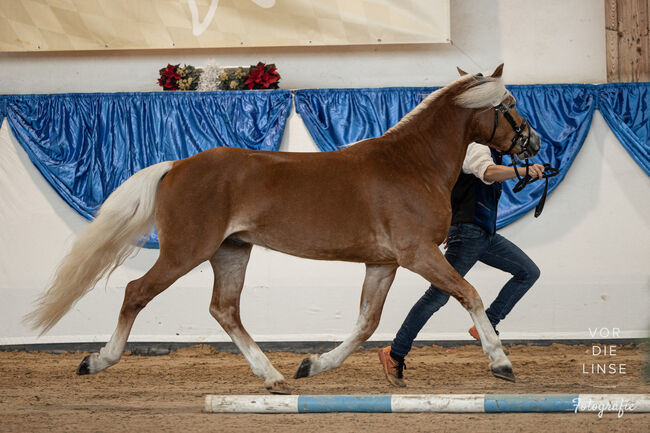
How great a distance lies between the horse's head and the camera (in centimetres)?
394

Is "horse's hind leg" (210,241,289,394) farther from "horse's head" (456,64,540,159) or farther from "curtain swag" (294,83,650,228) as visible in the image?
"curtain swag" (294,83,650,228)

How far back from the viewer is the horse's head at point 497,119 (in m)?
3.94

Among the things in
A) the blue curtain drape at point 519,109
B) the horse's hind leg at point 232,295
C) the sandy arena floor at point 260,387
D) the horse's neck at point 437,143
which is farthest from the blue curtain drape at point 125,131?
the horse's neck at point 437,143

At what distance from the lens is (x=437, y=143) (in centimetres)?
399

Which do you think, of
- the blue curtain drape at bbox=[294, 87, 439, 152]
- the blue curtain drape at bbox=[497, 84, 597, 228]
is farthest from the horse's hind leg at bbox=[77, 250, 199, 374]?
the blue curtain drape at bbox=[497, 84, 597, 228]

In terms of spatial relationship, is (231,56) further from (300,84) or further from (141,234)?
(141,234)

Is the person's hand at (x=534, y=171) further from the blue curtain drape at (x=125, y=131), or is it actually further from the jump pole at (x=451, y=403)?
the blue curtain drape at (x=125, y=131)

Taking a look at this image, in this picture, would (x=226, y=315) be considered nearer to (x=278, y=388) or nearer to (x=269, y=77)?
(x=278, y=388)

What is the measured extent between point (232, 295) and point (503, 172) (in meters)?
1.72

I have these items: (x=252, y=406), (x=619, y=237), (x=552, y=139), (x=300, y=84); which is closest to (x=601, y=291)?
(x=619, y=237)

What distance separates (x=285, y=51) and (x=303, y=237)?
395 centimetres

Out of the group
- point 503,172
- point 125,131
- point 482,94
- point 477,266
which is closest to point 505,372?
point 503,172

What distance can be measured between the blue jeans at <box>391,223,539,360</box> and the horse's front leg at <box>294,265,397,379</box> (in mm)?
244

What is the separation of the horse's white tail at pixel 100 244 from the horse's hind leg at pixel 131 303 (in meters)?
0.20
